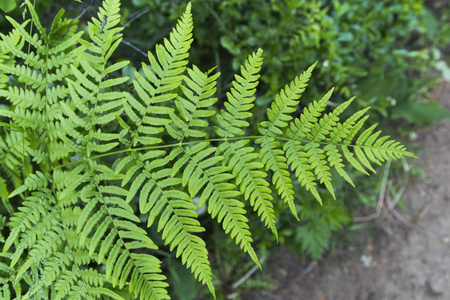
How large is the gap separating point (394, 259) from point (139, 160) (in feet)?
8.36

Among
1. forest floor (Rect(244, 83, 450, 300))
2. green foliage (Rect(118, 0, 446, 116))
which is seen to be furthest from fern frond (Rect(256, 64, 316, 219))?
forest floor (Rect(244, 83, 450, 300))

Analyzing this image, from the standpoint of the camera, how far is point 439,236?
3020mm

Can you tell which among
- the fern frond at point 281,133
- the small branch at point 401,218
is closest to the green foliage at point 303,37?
the fern frond at point 281,133

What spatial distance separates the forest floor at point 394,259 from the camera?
292 centimetres

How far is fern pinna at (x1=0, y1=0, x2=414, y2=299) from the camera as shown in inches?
52.7

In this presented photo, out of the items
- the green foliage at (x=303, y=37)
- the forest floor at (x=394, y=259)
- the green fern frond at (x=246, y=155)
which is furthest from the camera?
the forest floor at (x=394, y=259)

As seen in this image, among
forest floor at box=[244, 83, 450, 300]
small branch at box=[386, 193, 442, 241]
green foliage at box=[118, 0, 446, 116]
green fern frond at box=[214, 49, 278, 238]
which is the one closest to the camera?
green fern frond at box=[214, 49, 278, 238]

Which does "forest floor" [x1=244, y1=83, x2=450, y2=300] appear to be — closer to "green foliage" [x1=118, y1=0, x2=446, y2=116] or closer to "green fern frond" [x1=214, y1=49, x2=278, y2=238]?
"green foliage" [x1=118, y1=0, x2=446, y2=116]

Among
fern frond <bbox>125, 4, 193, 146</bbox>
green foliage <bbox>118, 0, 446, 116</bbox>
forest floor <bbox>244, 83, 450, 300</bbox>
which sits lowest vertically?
forest floor <bbox>244, 83, 450, 300</bbox>

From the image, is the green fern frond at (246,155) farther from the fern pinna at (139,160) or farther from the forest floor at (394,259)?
the forest floor at (394,259)

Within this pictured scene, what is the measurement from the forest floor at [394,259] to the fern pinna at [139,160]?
1677 mm

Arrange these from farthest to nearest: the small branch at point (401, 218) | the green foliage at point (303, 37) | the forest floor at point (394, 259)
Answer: the small branch at point (401, 218) → the forest floor at point (394, 259) → the green foliage at point (303, 37)

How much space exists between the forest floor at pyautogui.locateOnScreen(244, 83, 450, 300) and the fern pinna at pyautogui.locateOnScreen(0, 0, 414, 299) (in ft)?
5.50

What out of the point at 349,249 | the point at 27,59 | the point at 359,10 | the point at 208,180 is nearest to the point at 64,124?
the point at 27,59
